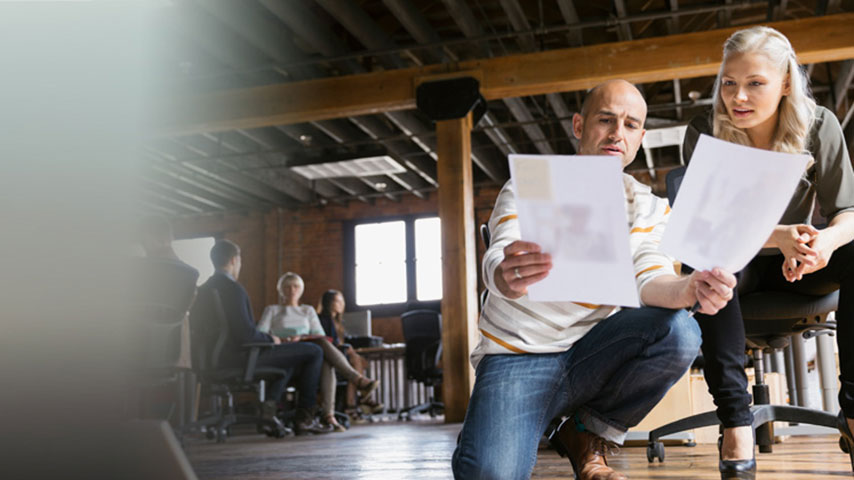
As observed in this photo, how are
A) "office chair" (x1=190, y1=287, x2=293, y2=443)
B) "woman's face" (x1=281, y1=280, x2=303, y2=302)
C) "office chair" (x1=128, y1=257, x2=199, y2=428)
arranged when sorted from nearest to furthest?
1. "office chair" (x1=128, y1=257, x2=199, y2=428)
2. "office chair" (x1=190, y1=287, x2=293, y2=443)
3. "woman's face" (x1=281, y1=280, x2=303, y2=302)

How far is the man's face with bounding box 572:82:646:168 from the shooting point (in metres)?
1.44

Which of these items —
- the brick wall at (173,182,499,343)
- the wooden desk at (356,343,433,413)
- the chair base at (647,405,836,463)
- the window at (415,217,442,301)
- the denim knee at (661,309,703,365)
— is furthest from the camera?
the brick wall at (173,182,499,343)

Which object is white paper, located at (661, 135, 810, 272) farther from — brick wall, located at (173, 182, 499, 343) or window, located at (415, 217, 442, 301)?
brick wall, located at (173, 182, 499, 343)

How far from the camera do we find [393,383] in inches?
406

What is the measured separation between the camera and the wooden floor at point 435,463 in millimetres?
1925

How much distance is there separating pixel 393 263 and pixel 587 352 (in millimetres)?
9319

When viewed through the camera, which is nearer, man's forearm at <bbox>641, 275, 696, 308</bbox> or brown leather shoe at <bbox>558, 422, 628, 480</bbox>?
man's forearm at <bbox>641, 275, 696, 308</bbox>

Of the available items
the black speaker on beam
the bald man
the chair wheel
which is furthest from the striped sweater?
the black speaker on beam

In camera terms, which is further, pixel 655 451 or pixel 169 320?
pixel 169 320

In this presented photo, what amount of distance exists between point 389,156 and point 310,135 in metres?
0.90

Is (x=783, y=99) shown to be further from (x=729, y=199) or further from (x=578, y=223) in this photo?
(x=578, y=223)

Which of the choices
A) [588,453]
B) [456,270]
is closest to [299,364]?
[456,270]

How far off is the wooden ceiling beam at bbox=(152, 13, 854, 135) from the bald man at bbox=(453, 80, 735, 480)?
432 centimetres

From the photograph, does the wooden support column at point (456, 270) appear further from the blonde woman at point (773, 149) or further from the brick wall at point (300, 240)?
the brick wall at point (300, 240)
